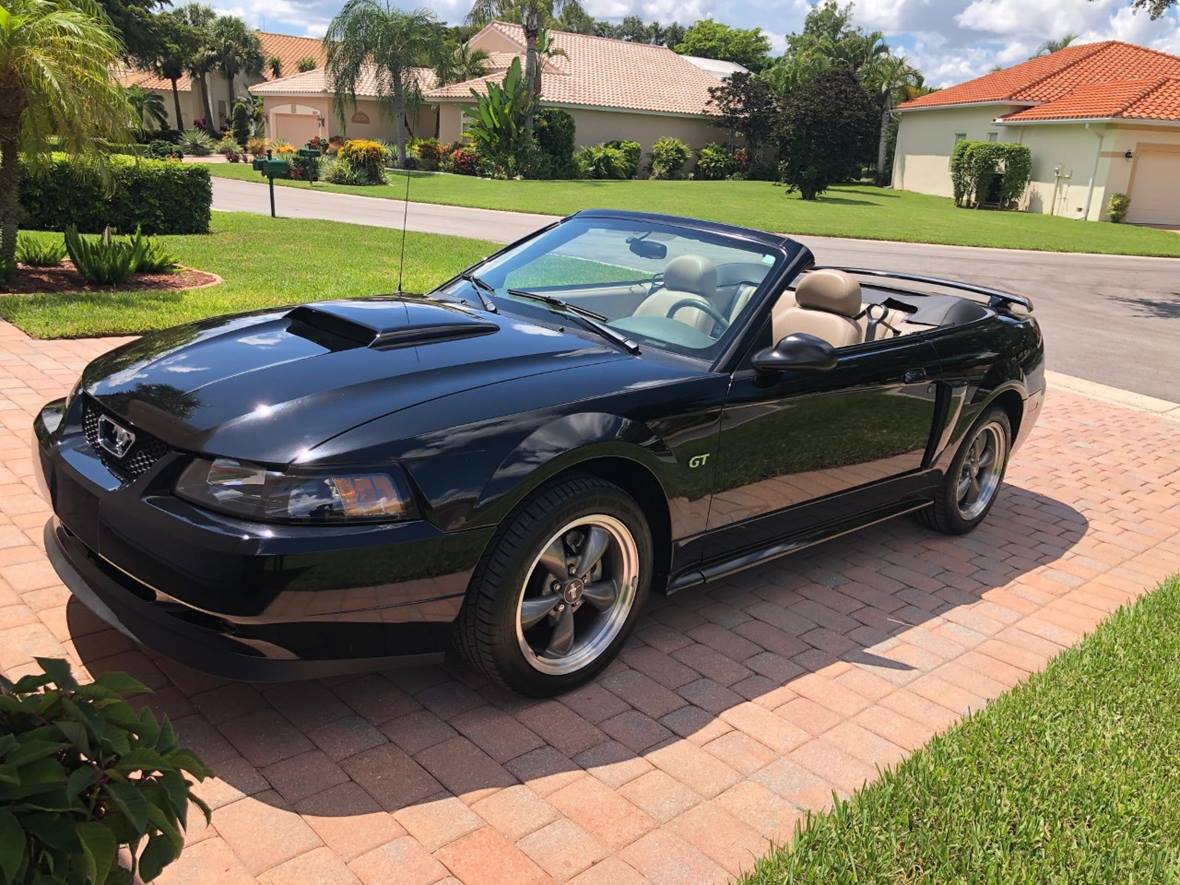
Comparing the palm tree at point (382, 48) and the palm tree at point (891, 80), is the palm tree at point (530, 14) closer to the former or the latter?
the palm tree at point (382, 48)

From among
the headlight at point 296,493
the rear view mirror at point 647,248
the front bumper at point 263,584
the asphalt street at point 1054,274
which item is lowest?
the asphalt street at point 1054,274

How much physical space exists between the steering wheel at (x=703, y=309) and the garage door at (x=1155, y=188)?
40926mm

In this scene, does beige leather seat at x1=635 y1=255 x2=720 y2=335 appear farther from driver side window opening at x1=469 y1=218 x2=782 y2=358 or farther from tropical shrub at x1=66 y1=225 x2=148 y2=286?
tropical shrub at x1=66 y1=225 x2=148 y2=286

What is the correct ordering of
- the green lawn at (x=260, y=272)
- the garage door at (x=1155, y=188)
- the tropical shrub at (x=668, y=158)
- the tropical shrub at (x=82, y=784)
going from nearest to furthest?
the tropical shrub at (x=82, y=784), the green lawn at (x=260, y=272), the garage door at (x=1155, y=188), the tropical shrub at (x=668, y=158)

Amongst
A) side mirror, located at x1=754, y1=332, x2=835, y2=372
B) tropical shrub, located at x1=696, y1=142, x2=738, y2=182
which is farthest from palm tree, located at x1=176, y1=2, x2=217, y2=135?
side mirror, located at x1=754, y1=332, x2=835, y2=372

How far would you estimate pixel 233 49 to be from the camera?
68.9 metres

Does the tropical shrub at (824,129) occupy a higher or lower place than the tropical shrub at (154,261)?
higher

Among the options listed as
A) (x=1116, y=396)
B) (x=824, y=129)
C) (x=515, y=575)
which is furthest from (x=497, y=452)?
(x=824, y=129)

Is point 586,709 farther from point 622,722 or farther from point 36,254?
point 36,254

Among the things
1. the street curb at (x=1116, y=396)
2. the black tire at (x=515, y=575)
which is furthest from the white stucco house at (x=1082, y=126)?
the black tire at (x=515, y=575)

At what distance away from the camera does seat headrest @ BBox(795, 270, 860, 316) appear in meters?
4.80

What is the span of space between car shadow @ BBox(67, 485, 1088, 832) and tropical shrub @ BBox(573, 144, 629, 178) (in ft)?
139

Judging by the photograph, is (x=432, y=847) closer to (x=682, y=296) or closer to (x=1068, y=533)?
(x=682, y=296)

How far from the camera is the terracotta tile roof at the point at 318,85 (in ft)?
162
